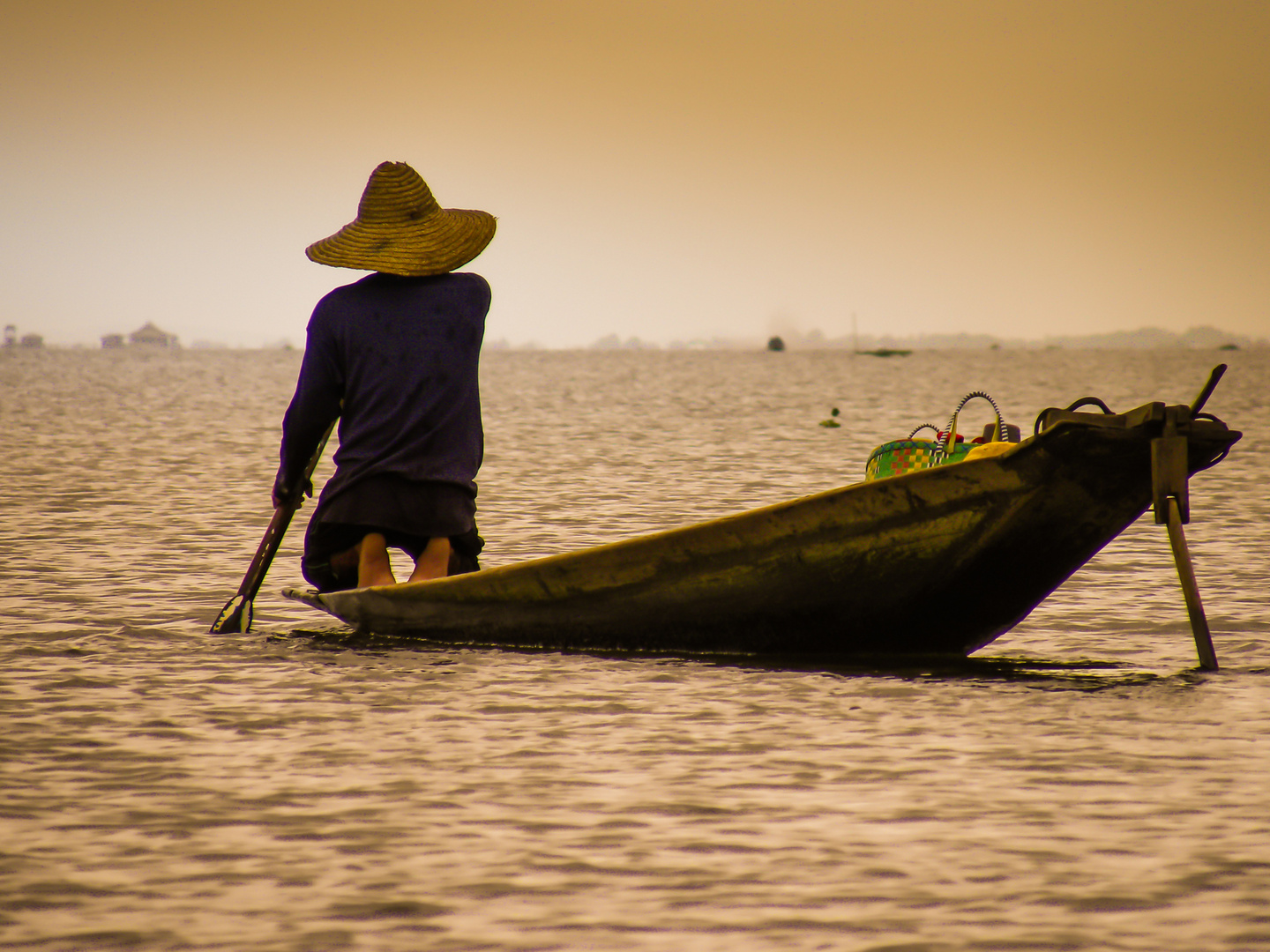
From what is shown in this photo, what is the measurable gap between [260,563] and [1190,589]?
13.5 feet

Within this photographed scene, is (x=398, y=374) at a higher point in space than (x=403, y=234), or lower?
lower

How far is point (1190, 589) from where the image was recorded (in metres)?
6.05

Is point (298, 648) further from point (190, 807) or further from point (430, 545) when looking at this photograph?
point (190, 807)

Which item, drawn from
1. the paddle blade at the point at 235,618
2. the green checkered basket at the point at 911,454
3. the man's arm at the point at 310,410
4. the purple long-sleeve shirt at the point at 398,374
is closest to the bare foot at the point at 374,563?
the purple long-sleeve shirt at the point at 398,374

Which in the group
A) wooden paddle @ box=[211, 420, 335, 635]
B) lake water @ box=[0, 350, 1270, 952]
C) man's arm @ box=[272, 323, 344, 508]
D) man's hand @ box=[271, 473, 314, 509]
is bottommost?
lake water @ box=[0, 350, 1270, 952]

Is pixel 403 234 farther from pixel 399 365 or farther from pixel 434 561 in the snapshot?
pixel 434 561

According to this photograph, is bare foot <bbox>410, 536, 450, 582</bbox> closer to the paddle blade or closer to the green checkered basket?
the paddle blade

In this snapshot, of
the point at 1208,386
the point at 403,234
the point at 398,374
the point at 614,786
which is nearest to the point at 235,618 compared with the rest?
the point at 398,374

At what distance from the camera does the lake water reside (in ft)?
11.3

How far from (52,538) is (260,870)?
8.04m

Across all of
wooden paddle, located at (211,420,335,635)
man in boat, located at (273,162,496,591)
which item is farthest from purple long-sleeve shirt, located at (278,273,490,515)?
Answer: wooden paddle, located at (211,420,335,635)

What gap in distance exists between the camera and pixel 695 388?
61.0 metres

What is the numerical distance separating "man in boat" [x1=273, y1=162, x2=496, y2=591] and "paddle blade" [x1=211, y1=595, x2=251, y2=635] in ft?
2.83

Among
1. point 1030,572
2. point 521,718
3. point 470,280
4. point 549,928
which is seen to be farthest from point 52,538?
point 549,928
